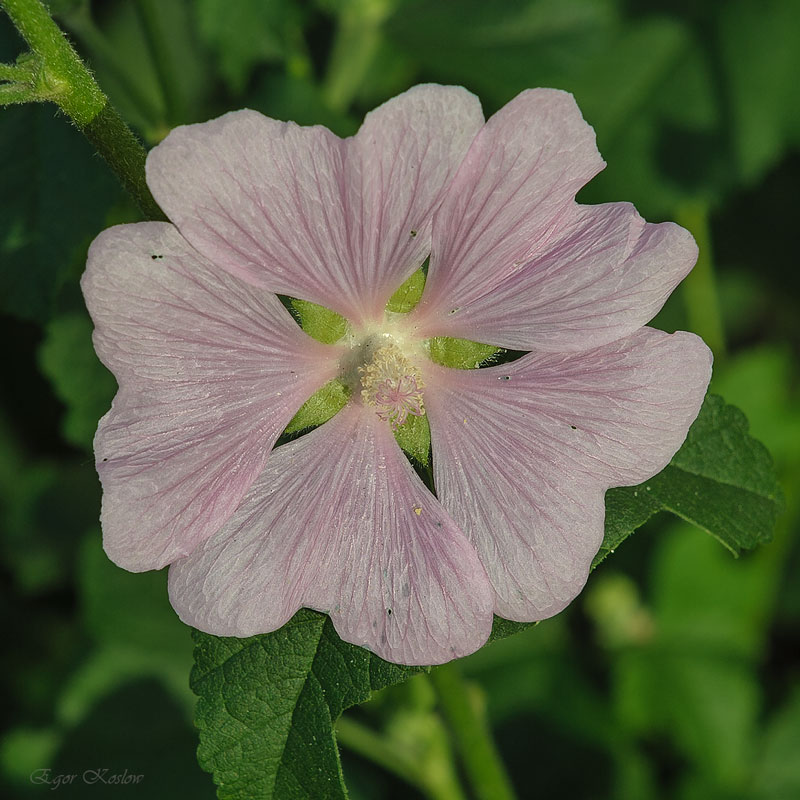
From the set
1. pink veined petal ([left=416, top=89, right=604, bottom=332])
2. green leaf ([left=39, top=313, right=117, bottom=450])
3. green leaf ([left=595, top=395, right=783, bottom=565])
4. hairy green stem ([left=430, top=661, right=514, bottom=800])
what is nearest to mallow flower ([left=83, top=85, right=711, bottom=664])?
pink veined petal ([left=416, top=89, right=604, bottom=332])

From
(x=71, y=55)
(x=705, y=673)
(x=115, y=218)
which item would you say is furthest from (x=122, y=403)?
(x=705, y=673)

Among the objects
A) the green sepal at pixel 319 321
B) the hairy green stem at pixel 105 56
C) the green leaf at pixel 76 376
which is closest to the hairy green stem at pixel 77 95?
the green sepal at pixel 319 321

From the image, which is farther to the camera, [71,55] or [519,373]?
[519,373]

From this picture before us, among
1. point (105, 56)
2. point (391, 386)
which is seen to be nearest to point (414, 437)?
point (391, 386)

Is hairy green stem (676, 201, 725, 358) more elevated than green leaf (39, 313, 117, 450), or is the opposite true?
green leaf (39, 313, 117, 450)

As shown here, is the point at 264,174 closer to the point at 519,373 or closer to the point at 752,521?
the point at 519,373

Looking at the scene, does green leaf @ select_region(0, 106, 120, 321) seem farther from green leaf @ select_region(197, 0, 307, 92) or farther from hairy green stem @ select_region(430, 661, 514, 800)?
hairy green stem @ select_region(430, 661, 514, 800)

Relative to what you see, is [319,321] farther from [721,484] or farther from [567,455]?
[721,484]

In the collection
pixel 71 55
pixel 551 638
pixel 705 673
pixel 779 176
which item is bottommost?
pixel 705 673
